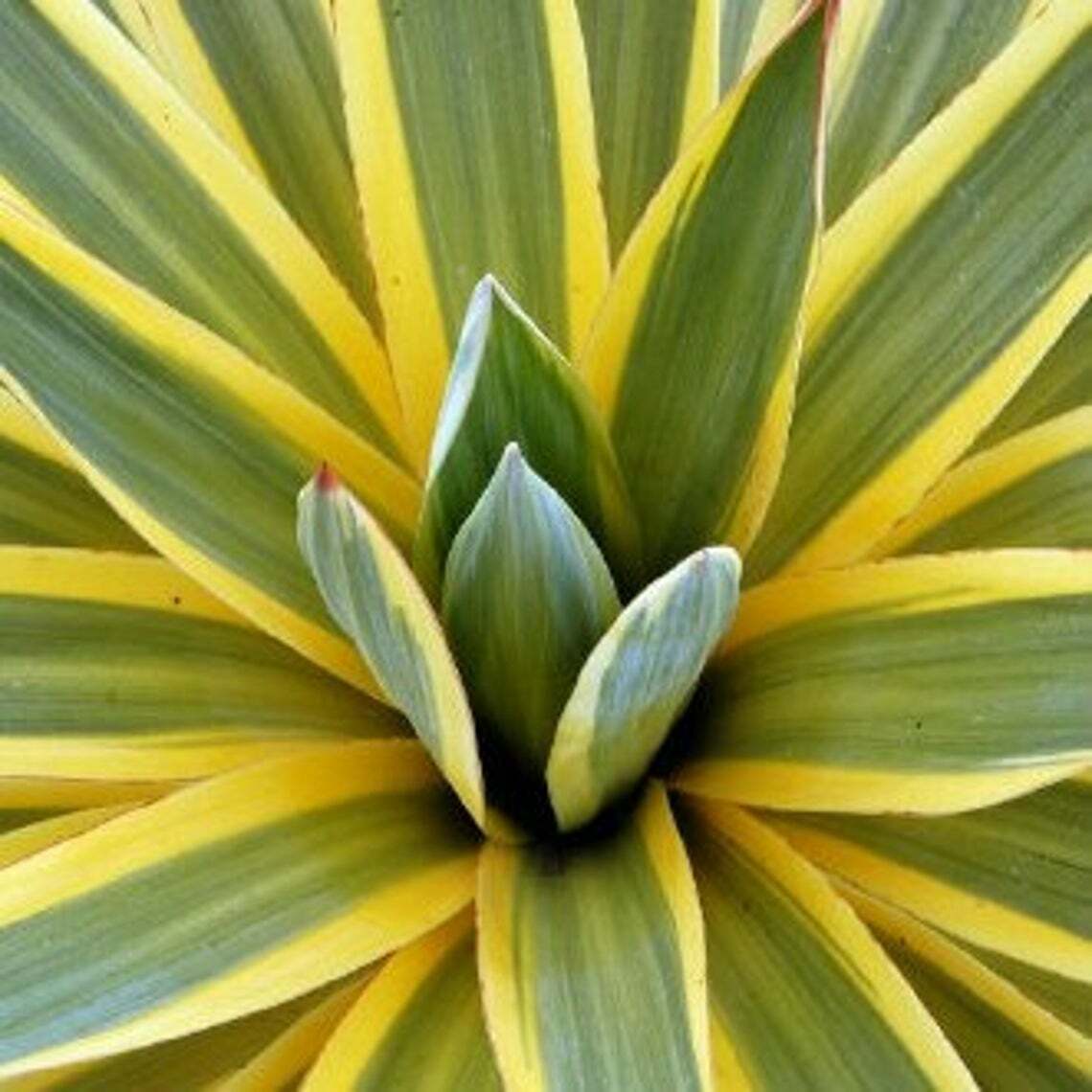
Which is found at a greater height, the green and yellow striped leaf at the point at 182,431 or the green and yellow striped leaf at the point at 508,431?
the green and yellow striped leaf at the point at 182,431

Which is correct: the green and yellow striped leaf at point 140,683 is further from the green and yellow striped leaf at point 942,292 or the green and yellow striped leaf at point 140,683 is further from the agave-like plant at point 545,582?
the green and yellow striped leaf at point 942,292

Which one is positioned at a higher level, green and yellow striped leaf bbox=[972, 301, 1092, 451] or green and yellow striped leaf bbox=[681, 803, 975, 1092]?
green and yellow striped leaf bbox=[972, 301, 1092, 451]

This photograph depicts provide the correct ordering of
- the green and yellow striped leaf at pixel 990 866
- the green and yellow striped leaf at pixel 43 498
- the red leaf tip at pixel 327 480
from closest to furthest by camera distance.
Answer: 1. the red leaf tip at pixel 327 480
2. the green and yellow striped leaf at pixel 990 866
3. the green and yellow striped leaf at pixel 43 498

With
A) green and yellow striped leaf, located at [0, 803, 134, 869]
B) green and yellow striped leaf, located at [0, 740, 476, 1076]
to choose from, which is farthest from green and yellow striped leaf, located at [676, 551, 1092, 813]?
green and yellow striped leaf, located at [0, 803, 134, 869]

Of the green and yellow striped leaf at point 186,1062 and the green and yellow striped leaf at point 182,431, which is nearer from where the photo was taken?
the green and yellow striped leaf at point 182,431

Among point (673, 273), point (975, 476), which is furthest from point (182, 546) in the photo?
point (975, 476)

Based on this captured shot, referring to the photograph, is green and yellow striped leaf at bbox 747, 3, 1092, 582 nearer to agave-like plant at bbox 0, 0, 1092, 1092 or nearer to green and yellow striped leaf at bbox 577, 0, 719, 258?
agave-like plant at bbox 0, 0, 1092, 1092

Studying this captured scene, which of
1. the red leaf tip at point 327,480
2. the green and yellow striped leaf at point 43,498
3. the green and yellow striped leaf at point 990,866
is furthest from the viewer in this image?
the green and yellow striped leaf at point 43,498

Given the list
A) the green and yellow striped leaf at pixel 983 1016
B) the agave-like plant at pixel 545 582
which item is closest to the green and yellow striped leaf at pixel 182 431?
the agave-like plant at pixel 545 582
